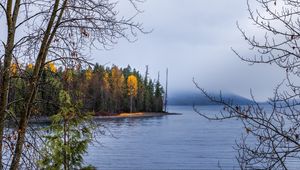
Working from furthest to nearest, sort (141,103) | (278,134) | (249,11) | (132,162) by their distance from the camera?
(141,103), (132,162), (249,11), (278,134)

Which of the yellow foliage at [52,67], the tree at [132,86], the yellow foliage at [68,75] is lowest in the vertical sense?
the yellow foliage at [68,75]

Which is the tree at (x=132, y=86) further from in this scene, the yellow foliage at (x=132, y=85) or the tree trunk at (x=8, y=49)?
the tree trunk at (x=8, y=49)

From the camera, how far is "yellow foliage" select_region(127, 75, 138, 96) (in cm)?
10650

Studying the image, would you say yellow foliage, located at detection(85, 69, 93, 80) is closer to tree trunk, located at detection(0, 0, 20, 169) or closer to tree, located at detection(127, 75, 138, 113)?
tree trunk, located at detection(0, 0, 20, 169)

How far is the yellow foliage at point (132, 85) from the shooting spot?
106m

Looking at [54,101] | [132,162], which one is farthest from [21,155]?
[132,162]

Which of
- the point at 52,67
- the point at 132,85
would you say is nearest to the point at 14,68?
the point at 52,67

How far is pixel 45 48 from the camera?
6.18 m

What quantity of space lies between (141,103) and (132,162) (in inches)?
3226

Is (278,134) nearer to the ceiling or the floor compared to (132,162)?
nearer to the ceiling

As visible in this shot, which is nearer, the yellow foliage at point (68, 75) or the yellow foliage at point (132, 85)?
the yellow foliage at point (68, 75)

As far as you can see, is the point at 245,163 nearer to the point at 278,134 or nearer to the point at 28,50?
the point at 278,134

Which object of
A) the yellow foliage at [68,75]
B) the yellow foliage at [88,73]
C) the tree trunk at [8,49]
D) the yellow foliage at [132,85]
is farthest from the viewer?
the yellow foliage at [132,85]

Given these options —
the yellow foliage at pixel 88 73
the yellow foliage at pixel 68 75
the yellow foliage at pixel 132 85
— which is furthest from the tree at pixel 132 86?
the yellow foliage at pixel 68 75
